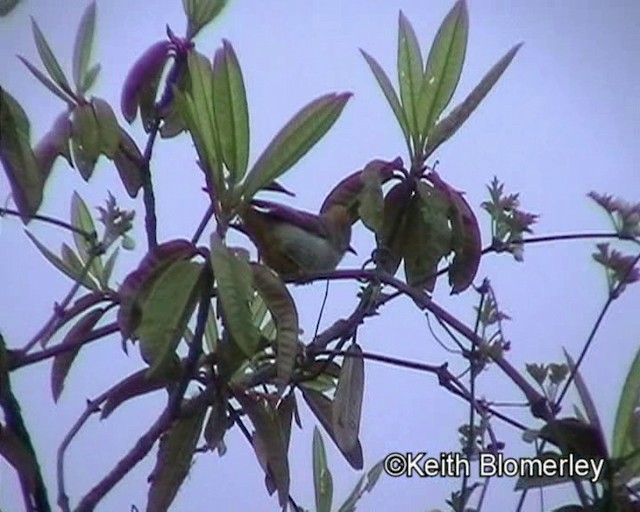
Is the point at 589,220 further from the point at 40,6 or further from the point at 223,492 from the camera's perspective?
the point at 40,6

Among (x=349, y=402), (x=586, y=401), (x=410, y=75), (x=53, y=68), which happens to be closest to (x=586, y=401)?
(x=586, y=401)

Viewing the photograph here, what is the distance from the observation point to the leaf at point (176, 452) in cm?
74

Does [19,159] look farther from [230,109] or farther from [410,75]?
[410,75]

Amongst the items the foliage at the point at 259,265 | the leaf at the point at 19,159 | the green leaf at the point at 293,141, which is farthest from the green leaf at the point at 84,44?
the green leaf at the point at 293,141

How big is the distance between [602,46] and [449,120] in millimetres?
744

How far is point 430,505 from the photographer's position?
122 cm

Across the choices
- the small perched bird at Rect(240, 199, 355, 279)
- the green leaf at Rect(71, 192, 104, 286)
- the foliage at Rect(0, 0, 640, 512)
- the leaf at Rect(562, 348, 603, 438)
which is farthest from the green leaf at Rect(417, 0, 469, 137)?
the green leaf at Rect(71, 192, 104, 286)

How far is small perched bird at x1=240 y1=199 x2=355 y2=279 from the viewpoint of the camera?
0.72 metres

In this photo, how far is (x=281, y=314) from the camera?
69 cm

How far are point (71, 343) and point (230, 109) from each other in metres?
0.22

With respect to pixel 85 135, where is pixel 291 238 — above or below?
below

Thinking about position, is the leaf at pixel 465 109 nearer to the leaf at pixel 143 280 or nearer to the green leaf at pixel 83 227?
the leaf at pixel 143 280

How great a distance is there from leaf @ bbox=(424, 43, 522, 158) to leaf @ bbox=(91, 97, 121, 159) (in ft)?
0.81

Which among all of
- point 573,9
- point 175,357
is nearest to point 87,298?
point 175,357
